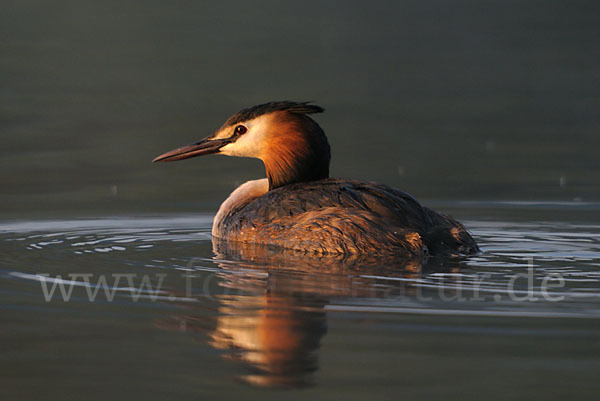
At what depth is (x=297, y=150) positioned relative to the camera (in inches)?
301

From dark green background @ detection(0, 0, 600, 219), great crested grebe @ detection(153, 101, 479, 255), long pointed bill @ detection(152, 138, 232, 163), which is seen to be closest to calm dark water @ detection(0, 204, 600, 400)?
great crested grebe @ detection(153, 101, 479, 255)

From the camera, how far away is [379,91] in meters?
18.3

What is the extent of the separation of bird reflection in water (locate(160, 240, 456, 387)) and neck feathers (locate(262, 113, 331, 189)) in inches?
28.3

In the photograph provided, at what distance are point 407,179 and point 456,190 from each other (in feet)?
2.77

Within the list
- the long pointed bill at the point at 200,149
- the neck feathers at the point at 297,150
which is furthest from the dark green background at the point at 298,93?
the neck feathers at the point at 297,150

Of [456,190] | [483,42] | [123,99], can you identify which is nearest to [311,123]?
[456,190]

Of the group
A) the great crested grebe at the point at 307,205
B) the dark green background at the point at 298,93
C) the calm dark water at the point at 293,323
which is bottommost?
the calm dark water at the point at 293,323

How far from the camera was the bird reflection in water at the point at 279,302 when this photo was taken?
4.46 m

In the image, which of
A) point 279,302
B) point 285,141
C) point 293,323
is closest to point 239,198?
point 285,141

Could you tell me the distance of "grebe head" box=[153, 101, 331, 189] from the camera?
7617 mm

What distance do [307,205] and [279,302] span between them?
161 cm

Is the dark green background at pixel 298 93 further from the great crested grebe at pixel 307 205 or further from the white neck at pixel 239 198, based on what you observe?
the great crested grebe at pixel 307 205

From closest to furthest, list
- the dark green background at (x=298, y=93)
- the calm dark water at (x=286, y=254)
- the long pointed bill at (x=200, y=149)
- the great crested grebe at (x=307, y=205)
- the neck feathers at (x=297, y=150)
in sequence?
the calm dark water at (x=286, y=254) < the great crested grebe at (x=307, y=205) < the neck feathers at (x=297, y=150) < the long pointed bill at (x=200, y=149) < the dark green background at (x=298, y=93)

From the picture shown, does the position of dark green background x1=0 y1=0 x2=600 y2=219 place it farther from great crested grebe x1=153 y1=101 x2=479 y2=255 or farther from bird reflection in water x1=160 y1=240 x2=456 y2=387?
bird reflection in water x1=160 y1=240 x2=456 y2=387
